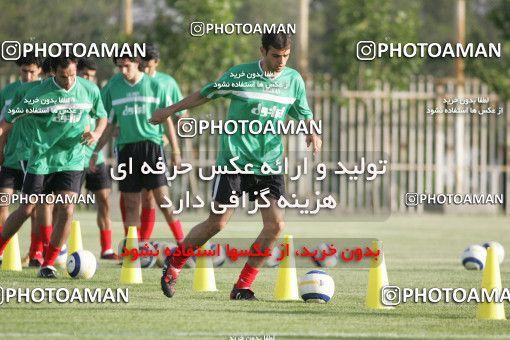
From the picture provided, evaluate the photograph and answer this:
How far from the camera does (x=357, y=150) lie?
1300 inches

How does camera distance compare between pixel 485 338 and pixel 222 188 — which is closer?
pixel 485 338

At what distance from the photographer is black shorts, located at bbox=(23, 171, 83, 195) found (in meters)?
12.9

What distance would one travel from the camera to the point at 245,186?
11.1 meters

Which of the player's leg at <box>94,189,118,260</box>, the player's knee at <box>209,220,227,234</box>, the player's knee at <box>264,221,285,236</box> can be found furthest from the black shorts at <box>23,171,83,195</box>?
the player's leg at <box>94,189,118,260</box>

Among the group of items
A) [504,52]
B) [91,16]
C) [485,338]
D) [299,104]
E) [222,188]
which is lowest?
[485,338]

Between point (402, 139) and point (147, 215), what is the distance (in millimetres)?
18756

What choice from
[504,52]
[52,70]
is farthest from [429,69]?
[52,70]

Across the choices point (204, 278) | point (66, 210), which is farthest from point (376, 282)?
point (66, 210)

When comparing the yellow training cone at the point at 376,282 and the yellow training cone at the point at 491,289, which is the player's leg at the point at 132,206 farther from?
the yellow training cone at the point at 491,289

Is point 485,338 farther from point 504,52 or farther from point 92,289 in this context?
point 504,52

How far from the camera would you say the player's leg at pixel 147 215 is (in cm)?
1535

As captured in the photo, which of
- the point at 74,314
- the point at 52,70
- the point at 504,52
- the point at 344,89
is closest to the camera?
the point at 74,314

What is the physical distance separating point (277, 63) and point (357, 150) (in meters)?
22.2

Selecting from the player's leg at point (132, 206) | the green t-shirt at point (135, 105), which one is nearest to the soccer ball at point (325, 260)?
the player's leg at point (132, 206)
